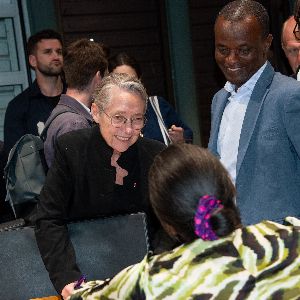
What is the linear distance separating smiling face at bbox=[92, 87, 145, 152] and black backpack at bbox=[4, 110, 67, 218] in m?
0.52

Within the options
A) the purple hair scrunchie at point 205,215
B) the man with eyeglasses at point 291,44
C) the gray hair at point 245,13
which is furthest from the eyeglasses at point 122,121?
the man with eyeglasses at point 291,44

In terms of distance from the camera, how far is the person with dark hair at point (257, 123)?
8.13 ft

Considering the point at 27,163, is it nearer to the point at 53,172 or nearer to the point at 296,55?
the point at 53,172

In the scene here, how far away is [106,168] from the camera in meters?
2.77

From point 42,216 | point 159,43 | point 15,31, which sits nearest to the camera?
point 42,216

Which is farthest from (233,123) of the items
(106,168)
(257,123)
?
(106,168)

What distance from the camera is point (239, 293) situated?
174 centimetres

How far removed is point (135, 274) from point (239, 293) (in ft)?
0.92

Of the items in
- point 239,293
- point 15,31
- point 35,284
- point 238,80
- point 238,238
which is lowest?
point 35,284

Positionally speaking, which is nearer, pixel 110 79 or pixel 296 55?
pixel 110 79

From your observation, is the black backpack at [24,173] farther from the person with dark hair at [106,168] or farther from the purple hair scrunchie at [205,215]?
the purple hair scrunchie at [205,215]

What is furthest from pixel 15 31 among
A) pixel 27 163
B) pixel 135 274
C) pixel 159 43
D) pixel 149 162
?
pixel 135 274

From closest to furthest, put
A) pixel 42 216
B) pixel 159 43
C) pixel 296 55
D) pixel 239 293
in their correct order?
1. pixel 239 293
2. pixel 42 216
3. pixel 296 55
4. pixel 159 43

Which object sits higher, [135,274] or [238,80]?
[238,80]
